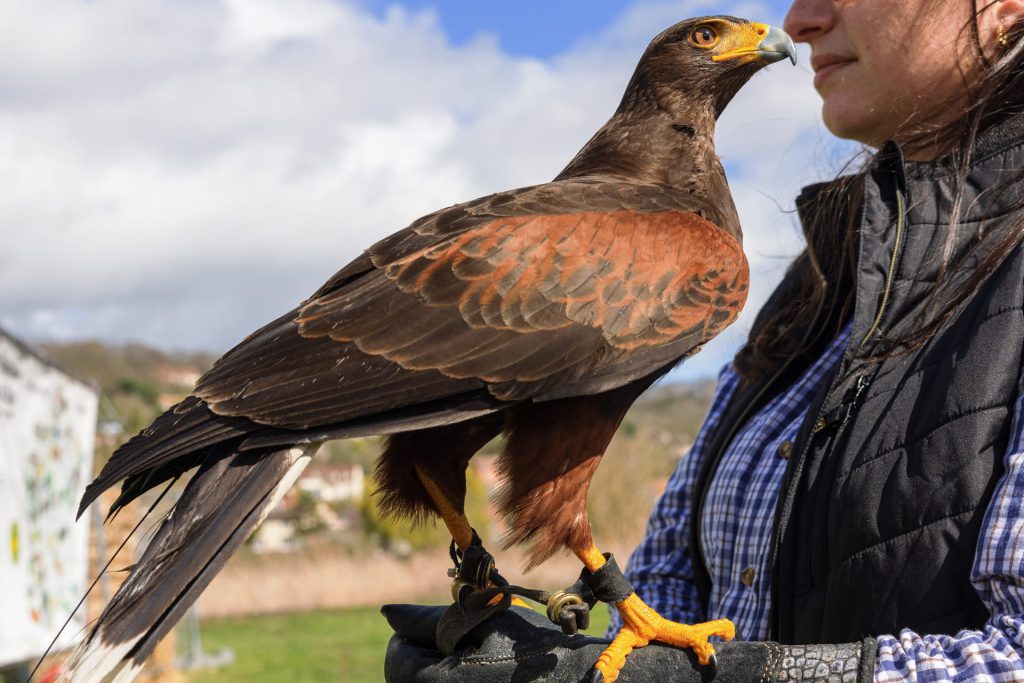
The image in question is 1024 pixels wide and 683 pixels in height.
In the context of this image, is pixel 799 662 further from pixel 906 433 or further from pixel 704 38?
pixel 704 38

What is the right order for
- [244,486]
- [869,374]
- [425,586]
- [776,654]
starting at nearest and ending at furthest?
[776,654] < [244,486] < [869,374] < [425,586]

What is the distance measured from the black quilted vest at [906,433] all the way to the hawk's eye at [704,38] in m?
0.84

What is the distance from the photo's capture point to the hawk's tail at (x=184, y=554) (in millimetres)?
1797

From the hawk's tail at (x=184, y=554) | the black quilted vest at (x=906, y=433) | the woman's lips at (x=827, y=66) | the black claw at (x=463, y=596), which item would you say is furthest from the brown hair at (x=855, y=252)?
the hawk's tail at (x=184, y=554)

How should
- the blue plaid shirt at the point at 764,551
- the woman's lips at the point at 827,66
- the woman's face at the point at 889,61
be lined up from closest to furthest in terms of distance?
the blue plaid shirt at the point at 764,551
the woman's face at the point at 889,61
the woman's lips at the point at 827,66

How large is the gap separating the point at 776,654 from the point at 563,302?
0.83 metres

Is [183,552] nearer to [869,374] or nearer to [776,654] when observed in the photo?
[776,654]

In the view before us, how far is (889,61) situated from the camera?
94.2 inches

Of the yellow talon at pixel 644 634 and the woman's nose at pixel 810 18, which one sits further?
the woman's nose at pixel 810 18

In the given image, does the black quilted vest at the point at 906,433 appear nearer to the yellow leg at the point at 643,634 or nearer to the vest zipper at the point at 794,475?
the vest zipper at the point at 794,475

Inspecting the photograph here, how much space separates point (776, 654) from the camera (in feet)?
5.90

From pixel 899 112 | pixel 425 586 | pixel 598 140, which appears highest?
pixel 598 140

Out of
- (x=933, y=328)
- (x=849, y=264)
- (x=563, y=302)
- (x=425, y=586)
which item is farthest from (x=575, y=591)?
(x=425, y=586)

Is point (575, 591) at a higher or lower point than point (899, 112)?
lower
